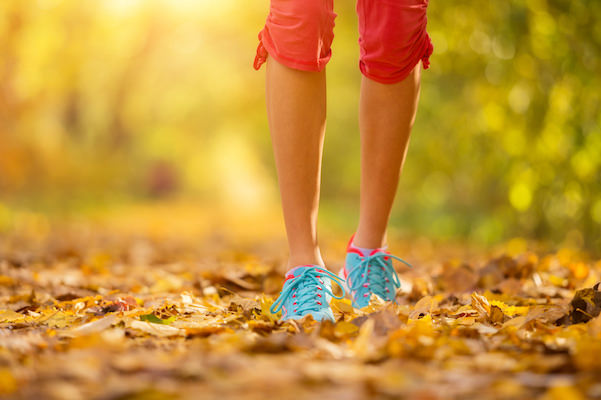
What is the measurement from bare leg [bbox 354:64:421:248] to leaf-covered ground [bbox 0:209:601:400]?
0.92 feet

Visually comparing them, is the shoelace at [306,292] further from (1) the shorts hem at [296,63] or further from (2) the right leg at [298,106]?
(1) the shorts hem at [296,63]

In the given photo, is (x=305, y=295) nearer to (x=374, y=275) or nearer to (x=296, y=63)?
(x=374, y=275)

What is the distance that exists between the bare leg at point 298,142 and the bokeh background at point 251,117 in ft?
7.39

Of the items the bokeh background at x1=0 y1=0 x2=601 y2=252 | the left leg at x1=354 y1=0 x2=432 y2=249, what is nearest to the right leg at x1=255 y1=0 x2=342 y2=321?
the left leg at x1=354 y1=0 x2=432 y2=249

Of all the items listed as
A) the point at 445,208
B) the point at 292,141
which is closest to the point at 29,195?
the point at 445,208

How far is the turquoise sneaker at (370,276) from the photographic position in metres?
1.71

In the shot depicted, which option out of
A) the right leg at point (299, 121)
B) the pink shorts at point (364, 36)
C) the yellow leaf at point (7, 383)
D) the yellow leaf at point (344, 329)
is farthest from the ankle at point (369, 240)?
the yellow leaf at point (7, 383)

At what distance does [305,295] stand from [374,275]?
0.33m

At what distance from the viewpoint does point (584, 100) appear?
11.3ft

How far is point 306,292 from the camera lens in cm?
146

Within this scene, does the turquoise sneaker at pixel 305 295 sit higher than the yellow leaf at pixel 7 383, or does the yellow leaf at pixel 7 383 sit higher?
the yellow leaf at pixel 7 383

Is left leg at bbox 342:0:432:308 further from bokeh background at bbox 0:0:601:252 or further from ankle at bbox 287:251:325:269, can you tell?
bokeh background at bbox 0:0:601:252

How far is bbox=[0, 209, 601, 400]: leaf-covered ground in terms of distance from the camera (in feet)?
2.76

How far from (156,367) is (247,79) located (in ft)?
41.9
